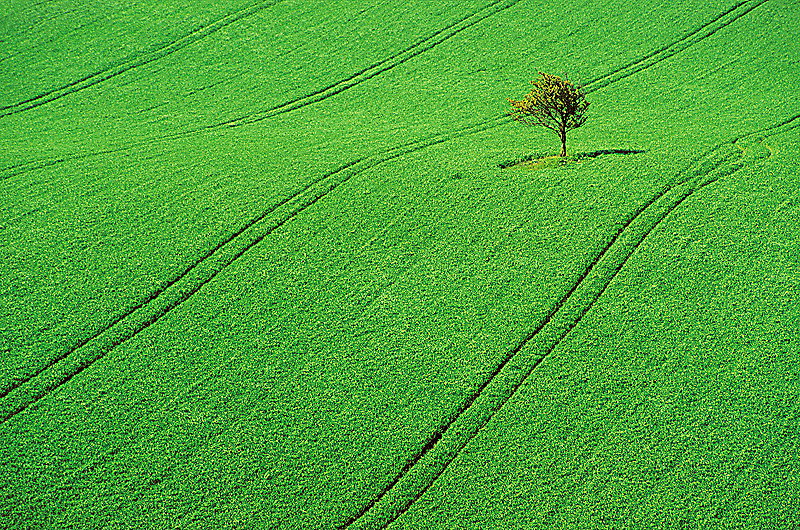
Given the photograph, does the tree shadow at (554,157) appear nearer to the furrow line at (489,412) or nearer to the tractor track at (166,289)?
the tractor track at (166,289)

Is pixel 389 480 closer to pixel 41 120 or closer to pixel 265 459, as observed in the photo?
pixel 265 459

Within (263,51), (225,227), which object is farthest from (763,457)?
(263,51)

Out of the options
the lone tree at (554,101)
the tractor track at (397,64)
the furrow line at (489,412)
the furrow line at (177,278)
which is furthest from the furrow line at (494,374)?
the tractor track at (397,64)

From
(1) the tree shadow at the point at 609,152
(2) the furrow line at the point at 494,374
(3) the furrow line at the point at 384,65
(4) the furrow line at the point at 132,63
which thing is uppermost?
(4) the furrow line at the point at 132,63

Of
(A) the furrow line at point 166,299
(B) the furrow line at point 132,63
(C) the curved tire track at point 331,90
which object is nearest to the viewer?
(A) the furrow line at point 166,299

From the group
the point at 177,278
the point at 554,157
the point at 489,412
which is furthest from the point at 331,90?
the point at 489,412

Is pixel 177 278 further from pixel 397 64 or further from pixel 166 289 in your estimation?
pixel 397 64
